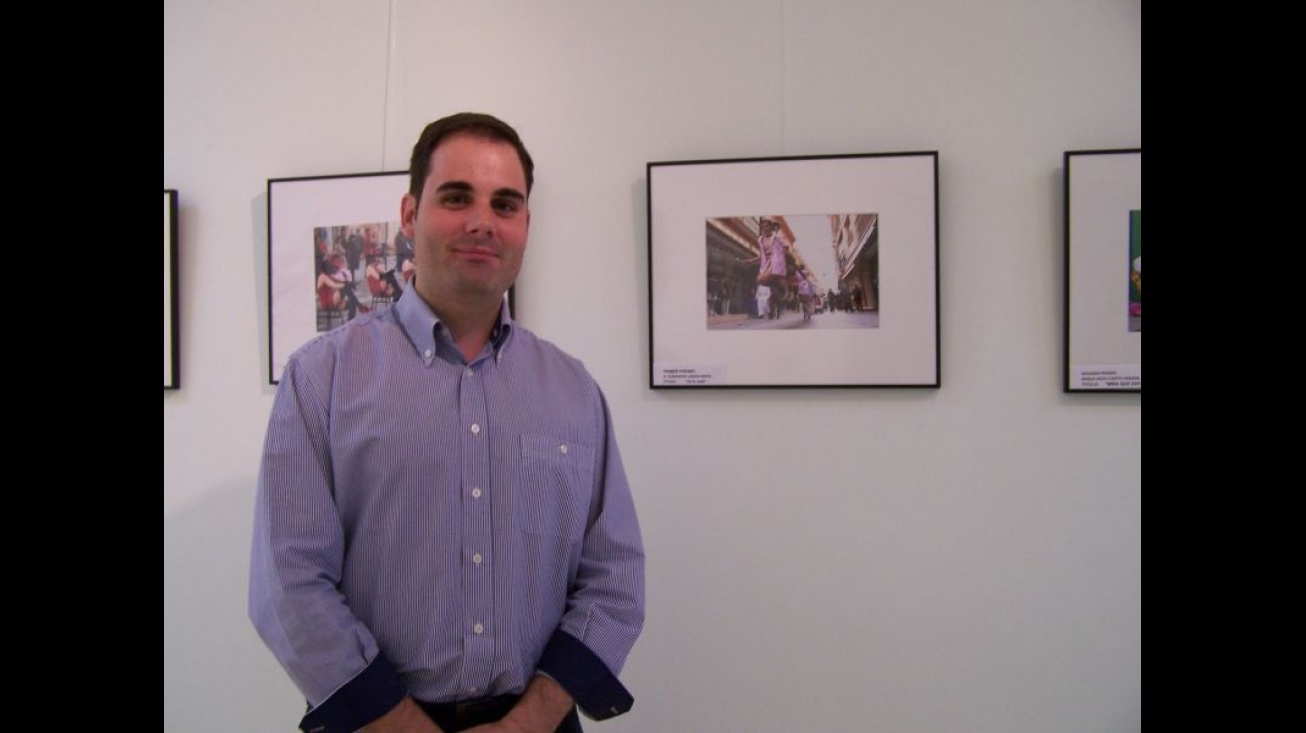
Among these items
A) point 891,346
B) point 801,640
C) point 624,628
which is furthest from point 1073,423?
point 624,628

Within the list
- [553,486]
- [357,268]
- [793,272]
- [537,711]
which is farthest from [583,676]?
[357,268]

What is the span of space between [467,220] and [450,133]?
0.16 m

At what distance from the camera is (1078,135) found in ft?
5.18

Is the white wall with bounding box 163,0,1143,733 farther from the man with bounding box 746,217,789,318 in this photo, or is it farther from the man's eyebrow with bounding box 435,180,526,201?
the man's eyebrow with bounding box 435,180,526,201

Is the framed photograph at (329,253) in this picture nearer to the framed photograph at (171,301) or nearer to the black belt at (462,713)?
the framed photograph at (171,301)

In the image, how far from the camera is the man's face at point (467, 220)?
44.5 inches

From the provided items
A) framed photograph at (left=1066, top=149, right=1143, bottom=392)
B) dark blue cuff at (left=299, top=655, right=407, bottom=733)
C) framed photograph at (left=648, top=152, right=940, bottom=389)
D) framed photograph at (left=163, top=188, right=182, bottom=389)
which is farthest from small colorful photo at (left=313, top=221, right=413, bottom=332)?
framed photograph at (left=1066, top=149, right=1143, bottom=392)

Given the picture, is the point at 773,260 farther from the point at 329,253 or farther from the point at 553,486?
the point at 329,253

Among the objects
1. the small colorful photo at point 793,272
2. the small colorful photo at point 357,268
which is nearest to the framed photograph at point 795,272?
the small colorful photo at point 793,272

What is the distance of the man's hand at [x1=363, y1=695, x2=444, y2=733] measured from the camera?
3.29ft

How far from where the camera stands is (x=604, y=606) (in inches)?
45.8

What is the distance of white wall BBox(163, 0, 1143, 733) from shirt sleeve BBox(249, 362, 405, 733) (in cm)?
73
